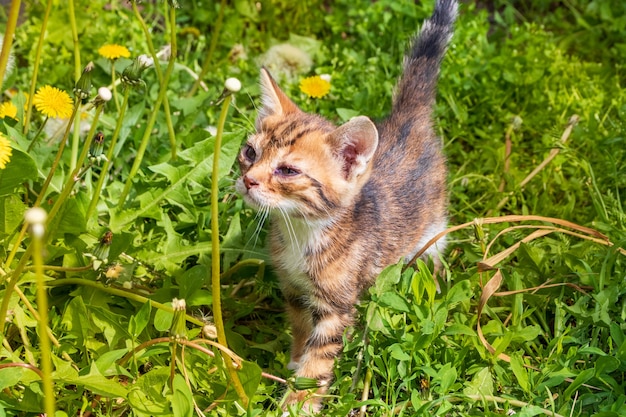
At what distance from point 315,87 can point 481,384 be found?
2.05 metres

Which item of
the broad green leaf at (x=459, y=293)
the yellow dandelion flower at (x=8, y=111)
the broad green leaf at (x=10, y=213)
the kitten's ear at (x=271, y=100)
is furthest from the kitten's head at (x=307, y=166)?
the yellow dandelion flower at (x=8, y=111)

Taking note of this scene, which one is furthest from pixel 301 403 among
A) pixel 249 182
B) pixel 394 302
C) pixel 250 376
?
pixel 249 182

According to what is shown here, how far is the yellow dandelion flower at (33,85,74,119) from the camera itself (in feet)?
10.7

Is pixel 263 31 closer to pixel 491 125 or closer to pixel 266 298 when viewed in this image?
pixel 491 125

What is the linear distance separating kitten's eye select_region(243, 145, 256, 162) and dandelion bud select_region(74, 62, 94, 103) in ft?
2.40

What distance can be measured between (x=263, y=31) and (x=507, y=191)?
2083 mm

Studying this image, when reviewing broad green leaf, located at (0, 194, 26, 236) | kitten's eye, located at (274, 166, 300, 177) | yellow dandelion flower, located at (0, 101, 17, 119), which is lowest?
broad green leaf, located at (0, 194, 26, 236)

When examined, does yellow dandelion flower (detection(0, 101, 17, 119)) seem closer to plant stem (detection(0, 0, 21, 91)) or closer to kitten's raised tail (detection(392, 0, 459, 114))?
plant stem (detection(0, 0, 21, 91))

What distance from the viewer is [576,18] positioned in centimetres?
559

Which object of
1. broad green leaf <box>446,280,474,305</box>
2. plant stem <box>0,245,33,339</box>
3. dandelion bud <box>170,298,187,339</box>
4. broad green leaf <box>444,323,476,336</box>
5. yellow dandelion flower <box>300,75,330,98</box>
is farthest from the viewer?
yellow dandelion flower <box>300,75,330,98</box>

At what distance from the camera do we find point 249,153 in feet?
10.5

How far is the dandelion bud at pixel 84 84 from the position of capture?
2.62 meters

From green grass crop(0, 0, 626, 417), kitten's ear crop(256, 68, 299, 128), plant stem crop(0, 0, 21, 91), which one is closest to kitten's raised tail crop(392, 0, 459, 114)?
green grass crop(0, 0, 626, 417)

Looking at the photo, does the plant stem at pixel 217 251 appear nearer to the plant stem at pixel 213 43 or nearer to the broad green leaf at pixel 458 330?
the broad green leaf at pixel 458 330
